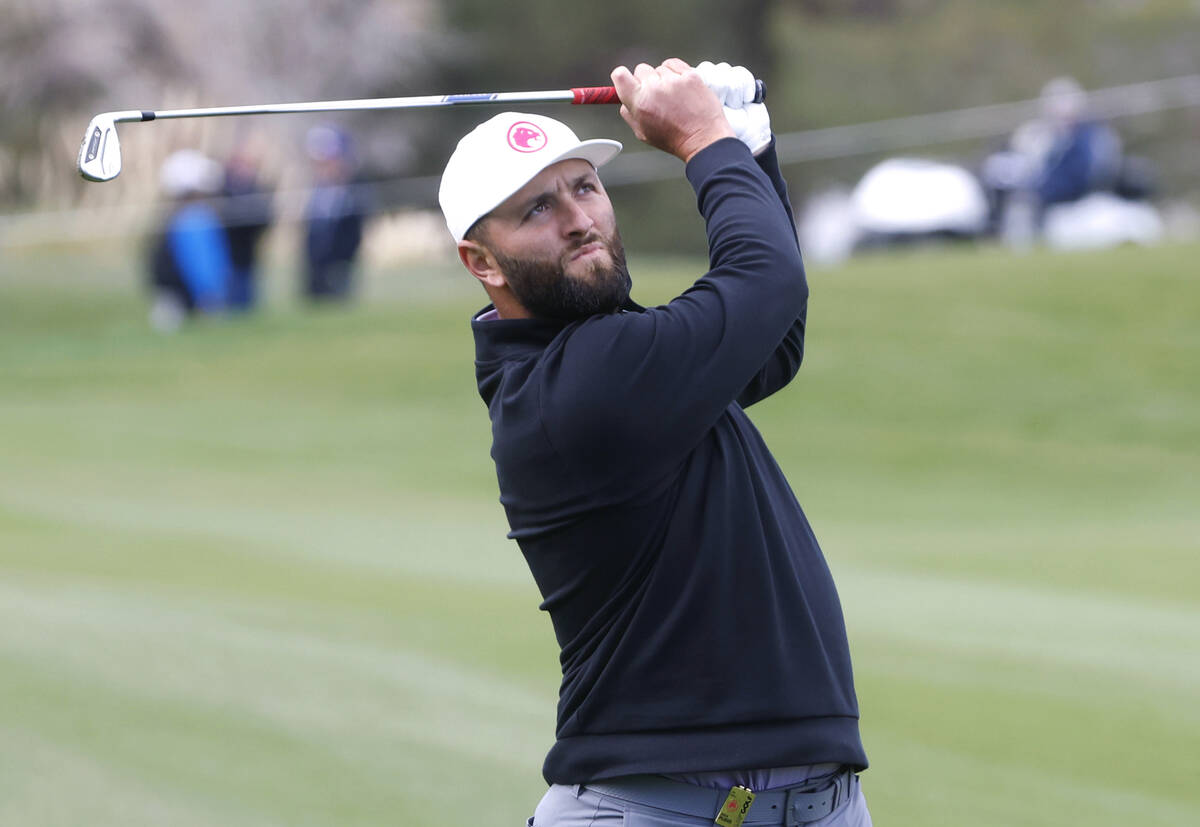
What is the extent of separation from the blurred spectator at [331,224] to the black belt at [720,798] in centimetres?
1711

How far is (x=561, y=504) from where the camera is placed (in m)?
2.86

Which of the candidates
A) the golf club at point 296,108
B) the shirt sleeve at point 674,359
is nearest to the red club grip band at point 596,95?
the golf club at point 296,108

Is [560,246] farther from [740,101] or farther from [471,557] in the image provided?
[471,557]

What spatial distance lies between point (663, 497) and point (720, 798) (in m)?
0.48

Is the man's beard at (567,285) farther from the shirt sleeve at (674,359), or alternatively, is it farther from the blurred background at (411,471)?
the blurred background at (411,471)

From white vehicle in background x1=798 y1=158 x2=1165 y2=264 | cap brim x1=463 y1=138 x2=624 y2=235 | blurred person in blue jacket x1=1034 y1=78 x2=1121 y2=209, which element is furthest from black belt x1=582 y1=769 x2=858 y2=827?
blurred person in blue jacket x1=1034 y1=78 x2=1121 y2=209

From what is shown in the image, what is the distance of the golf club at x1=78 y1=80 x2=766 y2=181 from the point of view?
320cm

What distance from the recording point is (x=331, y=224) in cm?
1964

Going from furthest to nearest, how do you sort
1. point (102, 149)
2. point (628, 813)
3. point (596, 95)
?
point (102, 149), point (596, 95), point (628, 813)

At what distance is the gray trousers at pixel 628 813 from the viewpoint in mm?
2828

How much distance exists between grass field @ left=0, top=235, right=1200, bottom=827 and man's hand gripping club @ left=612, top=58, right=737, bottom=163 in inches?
101

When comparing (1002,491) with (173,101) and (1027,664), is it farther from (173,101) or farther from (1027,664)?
(173,101)

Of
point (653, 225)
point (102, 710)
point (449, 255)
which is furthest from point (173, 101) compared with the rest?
point (102, 710)

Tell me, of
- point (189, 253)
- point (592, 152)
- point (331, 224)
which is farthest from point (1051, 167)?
point (592, 152)
